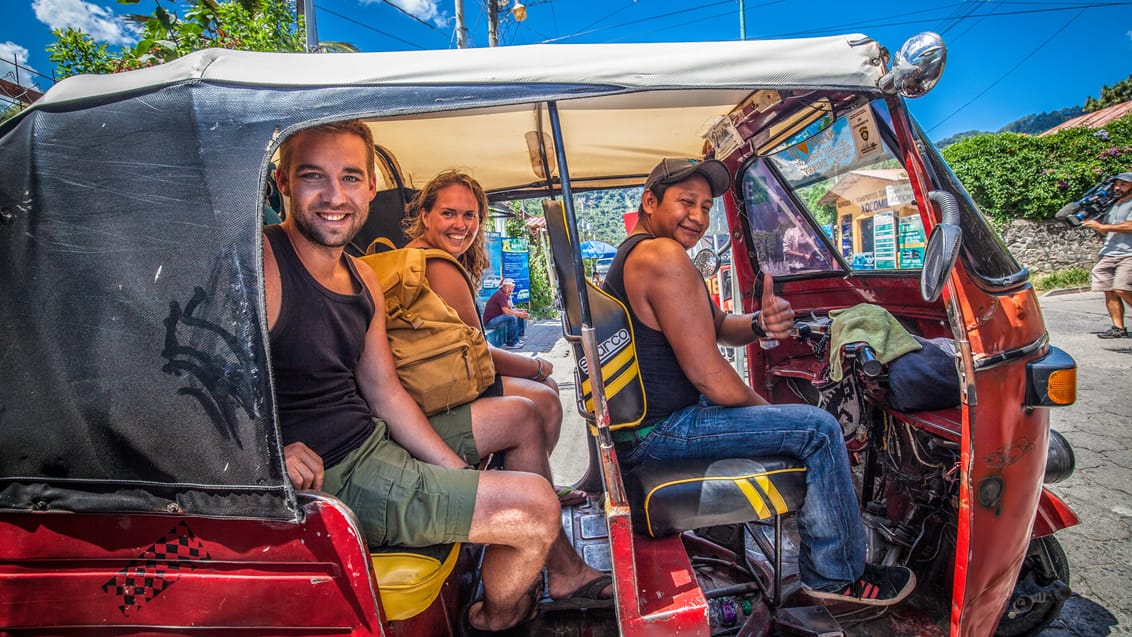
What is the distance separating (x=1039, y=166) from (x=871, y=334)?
17.5 meters

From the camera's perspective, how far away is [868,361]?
1986 mm

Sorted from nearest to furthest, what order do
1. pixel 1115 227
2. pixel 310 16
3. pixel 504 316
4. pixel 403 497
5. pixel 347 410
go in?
pixel 403 497 → pixel 347 410 → pixel 310 16 → pixel 1115 227 → pixel 504 316

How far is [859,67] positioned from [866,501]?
179 cm

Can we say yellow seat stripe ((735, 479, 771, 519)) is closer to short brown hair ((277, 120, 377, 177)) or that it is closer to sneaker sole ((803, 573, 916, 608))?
sneaker sole ((803, 573, 916, 608))

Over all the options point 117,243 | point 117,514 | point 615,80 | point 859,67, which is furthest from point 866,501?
point 117,243

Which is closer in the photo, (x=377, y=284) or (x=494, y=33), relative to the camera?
(x=377, y=284)

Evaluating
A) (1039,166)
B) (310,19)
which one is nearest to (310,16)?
(310,19)

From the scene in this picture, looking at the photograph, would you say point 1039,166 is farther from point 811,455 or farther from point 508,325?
point 811,455

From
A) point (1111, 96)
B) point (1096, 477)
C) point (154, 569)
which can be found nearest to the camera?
point (154, 569)

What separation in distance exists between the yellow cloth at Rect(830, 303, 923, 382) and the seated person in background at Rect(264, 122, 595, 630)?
4.33 ft

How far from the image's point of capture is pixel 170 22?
11.1 feet

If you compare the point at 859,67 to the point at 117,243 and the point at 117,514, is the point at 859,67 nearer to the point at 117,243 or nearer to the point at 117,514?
the point at 117,243

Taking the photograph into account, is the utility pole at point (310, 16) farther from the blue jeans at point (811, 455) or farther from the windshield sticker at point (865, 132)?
the blue jeans at point (811, 455)

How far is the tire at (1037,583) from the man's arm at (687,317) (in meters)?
1.30
